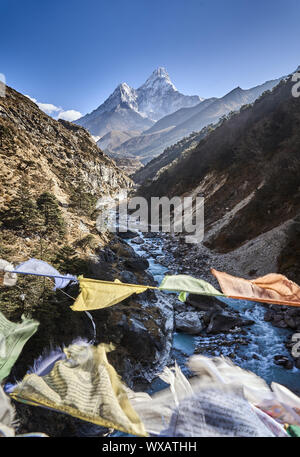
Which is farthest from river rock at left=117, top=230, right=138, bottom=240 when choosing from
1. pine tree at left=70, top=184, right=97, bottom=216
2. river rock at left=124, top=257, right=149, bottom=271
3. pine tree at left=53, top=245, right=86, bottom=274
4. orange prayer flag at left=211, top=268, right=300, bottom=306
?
orange prayer flag at left=211, top=268, right=300, bottom=306

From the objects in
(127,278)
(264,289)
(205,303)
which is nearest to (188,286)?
(264,289)

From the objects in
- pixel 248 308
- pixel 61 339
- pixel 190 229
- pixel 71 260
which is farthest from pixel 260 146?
pixel 61 339

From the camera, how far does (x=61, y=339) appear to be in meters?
5.89

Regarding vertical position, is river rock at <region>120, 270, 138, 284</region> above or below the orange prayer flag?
below

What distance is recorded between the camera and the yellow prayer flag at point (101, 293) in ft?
11.8

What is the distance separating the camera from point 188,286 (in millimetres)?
3746

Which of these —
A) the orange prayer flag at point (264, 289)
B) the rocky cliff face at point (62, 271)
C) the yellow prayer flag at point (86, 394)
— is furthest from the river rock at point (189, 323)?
the yellow prayer flag at point (86, 394)

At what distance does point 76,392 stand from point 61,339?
4.47 meters

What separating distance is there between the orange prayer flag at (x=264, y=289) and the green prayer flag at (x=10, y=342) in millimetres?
3191

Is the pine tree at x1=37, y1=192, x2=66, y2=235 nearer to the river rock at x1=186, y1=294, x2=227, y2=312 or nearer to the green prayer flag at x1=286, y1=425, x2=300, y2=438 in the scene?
the river rock at x1=186, y1=294, x2=227, y2=312

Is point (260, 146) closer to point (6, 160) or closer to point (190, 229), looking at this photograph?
point (190, 229)

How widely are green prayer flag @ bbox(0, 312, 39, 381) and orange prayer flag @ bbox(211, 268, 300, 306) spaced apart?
319 centimetres

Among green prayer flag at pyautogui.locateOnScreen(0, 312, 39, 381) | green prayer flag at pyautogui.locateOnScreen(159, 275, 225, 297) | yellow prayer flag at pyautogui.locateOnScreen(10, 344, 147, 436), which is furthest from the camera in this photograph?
green prayer flag at pyautogui.locateOnScreen(159, 275, 225, 297)

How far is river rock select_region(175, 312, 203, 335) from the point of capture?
9.07 m
